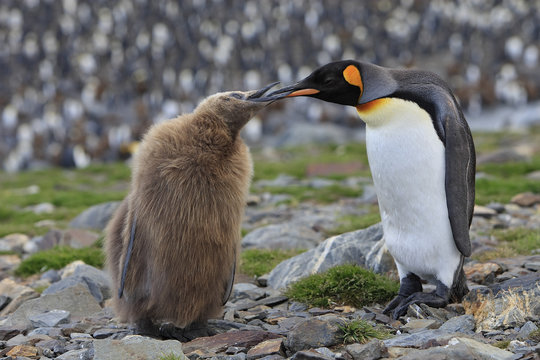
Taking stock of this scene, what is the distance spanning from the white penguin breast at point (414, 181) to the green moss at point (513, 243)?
3.58 ft

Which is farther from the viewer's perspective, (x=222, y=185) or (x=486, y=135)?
(x=486, y=135)

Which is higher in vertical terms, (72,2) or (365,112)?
(72,2)

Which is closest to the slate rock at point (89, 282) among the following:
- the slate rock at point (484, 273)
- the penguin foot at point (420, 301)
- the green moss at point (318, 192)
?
the penguin foot at point (420, 301)

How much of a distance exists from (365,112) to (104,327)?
1.93 meters

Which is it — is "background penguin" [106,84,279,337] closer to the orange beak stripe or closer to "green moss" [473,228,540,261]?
the orange beak stripe

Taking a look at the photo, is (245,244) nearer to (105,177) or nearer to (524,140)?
(105,177)

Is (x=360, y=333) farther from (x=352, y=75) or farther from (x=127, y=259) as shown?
(x=352, y=75)

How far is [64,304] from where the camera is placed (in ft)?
13.8

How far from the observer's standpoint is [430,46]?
32375 mm

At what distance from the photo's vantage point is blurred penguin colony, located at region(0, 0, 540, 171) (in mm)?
25719

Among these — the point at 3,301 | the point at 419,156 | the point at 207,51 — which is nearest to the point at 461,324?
the point at 419,156

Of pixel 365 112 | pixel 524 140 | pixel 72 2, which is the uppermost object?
pixel 72 2

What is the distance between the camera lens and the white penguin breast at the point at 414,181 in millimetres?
3695

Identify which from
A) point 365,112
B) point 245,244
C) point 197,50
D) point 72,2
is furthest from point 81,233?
point 72,2
